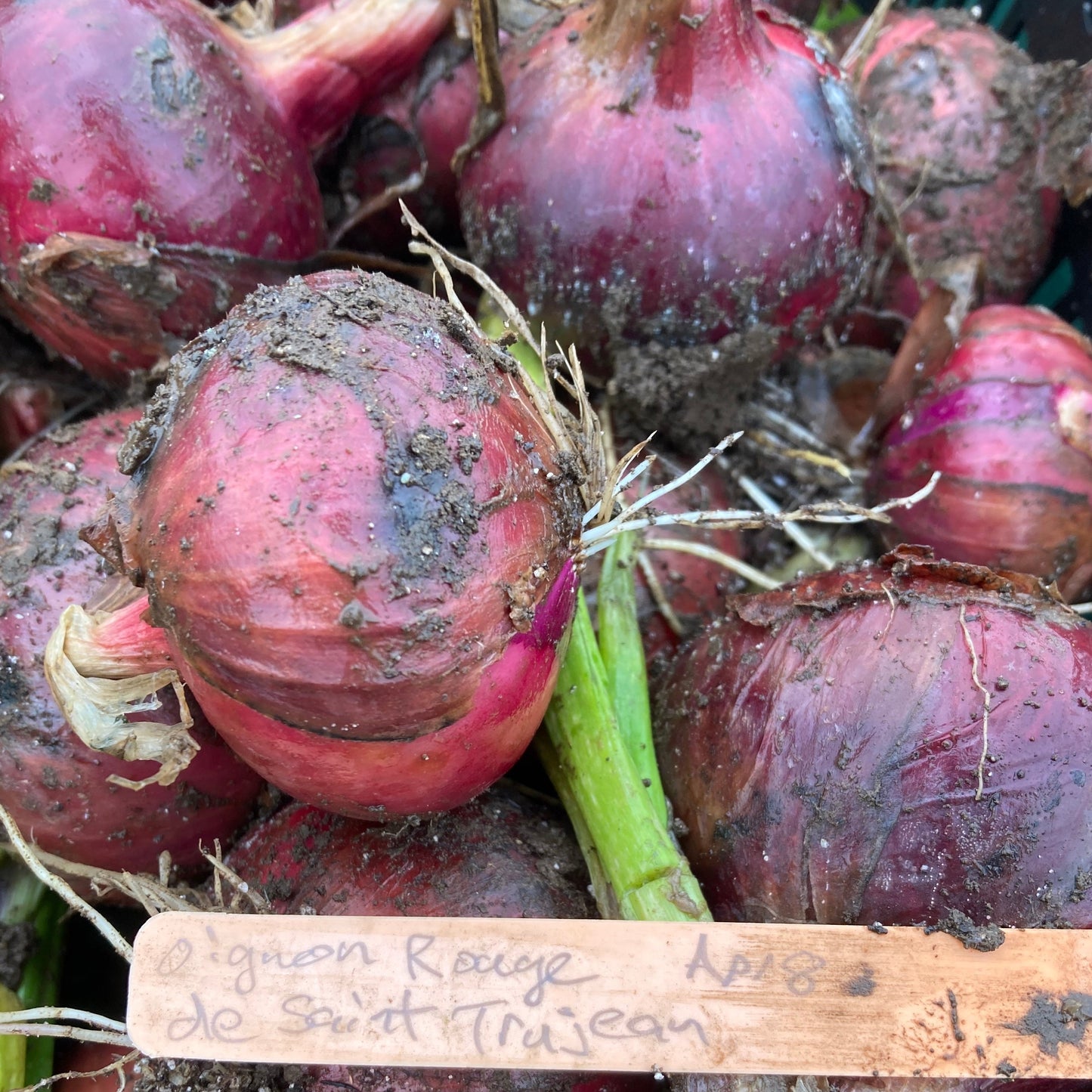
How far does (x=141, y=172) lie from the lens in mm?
1057

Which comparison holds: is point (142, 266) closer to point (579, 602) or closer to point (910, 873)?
point (579, 602)

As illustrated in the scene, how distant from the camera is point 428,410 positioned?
76cm

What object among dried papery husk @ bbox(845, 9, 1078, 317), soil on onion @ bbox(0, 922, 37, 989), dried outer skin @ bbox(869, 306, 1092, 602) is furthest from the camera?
dried papery husk @ bbox(845, 9, 1078, 317)

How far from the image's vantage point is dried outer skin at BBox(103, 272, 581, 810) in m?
0.70

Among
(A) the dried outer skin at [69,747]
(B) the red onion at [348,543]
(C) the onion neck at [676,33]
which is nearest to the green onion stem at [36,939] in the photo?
(A) the dried outer skin at [69,747]

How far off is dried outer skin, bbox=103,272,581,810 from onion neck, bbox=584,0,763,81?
0.52 m

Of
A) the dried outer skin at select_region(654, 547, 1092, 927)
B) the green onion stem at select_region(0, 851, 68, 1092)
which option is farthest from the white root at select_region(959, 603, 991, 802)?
the green onion stem at select_region(0, 851, 68, 1092)

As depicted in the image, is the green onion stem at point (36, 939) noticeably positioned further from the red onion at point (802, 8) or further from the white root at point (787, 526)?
the red onion at point (802, 8)

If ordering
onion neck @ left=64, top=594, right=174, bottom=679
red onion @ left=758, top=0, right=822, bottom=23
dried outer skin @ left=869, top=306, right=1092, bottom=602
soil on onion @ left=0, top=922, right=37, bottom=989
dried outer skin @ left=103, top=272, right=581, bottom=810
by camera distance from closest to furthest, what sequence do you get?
dried outer skin @ left=103, top=272, right=581, bottom=810, onion neck @ left=64, top=594, right=174, bottom=679, soil on onion @ left=0, top=922, right=37, bottom=989, dried outer skin @ left=869, top=306, right=1092, bottom=602, red onion @ left=758, top=0, right=822, bottom=23

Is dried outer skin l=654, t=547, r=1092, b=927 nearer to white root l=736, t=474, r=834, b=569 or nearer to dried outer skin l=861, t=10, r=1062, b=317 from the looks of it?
white root l=736, t=474, r=834, b=569

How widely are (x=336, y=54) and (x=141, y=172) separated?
0.39 metres

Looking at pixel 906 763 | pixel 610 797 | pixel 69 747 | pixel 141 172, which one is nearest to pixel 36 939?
pixel 69 747

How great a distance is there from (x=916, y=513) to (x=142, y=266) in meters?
1.09

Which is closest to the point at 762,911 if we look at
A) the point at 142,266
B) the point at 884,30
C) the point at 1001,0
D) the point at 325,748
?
the point at 325,748
